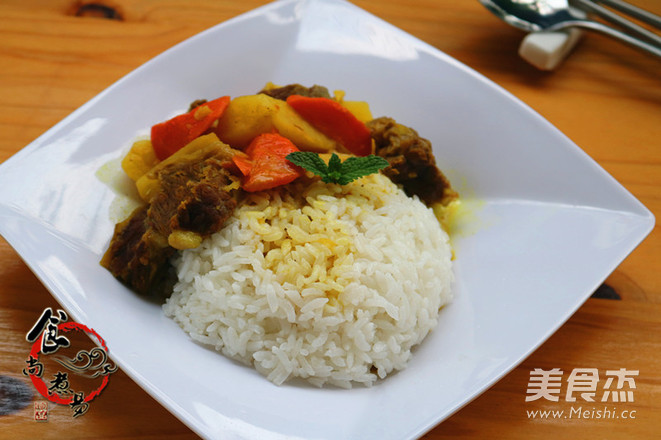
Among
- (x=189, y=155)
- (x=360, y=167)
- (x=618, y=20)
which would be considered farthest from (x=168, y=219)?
(x=618, y=20)

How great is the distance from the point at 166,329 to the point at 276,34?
223cm

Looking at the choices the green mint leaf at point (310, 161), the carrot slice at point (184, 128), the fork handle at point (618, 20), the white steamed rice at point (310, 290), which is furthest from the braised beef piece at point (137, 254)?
the fork handle at point (618, 20)

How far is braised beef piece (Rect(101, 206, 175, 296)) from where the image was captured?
115 inches

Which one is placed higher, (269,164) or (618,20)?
(618,20)

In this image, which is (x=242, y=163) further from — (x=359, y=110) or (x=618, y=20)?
(x=618, y=20)

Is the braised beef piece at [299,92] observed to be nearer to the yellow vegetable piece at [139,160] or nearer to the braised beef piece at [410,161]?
the braised beef piece at [410,161]

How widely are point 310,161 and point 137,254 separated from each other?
36.6 inches

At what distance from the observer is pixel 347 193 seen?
319 cm

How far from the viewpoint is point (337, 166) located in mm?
3084

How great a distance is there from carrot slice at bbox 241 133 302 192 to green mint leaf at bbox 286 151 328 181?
8 cm

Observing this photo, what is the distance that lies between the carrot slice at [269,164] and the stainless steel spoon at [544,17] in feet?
9.01

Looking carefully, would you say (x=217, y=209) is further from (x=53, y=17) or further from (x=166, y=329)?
(x=53, y=17)

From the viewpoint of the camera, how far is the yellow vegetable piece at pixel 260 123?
3.16 m

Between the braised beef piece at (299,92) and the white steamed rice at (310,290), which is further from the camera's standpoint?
the braised beef piece at (299,92)
